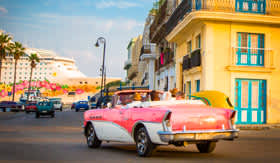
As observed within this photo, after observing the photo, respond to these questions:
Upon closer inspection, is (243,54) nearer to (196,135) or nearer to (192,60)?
(192,60)

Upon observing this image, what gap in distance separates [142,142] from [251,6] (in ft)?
65.1

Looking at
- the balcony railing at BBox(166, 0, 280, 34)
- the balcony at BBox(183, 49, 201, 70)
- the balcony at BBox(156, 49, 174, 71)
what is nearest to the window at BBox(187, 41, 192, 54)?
the balcony at BBox(183, 49, 201, 70)

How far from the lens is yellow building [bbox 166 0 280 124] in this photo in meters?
26.3

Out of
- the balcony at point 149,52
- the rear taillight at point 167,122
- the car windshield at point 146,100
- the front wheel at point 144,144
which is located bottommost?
the front wheel at point 144,144

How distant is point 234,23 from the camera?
26.6m

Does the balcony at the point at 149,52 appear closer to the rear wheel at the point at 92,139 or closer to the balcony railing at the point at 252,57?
the balcony railing at the point at 252,57

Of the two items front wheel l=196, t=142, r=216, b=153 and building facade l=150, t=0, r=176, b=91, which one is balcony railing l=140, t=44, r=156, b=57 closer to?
building facade l=150, t=0, r=176, b=91

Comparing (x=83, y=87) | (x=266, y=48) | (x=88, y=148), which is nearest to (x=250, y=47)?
(x=266, y=48)

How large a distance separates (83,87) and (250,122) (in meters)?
144

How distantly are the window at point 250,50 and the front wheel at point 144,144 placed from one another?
17.9m

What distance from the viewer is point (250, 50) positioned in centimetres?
2691

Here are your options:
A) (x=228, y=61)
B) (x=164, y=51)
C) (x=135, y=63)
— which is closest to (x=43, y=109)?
(x=164, y=51)

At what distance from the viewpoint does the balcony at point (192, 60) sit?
89.9ft

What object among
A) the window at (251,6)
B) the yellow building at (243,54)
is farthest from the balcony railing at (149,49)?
the window at (251,6)
